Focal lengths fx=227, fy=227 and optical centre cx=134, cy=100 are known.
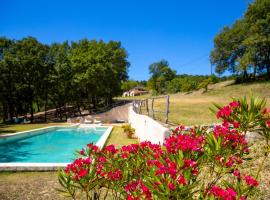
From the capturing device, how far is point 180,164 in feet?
8.29

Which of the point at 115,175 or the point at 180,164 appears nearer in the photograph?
the point at 180,164

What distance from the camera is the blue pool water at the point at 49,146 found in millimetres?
13006

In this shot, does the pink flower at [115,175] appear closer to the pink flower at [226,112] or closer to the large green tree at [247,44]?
the pink flower at [226,112]

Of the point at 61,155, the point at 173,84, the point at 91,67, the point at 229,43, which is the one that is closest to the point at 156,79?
the point at 173,84

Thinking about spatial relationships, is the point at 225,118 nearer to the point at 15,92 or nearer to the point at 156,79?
the point at 15,92

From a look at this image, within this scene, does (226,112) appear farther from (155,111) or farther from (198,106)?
(198,106)

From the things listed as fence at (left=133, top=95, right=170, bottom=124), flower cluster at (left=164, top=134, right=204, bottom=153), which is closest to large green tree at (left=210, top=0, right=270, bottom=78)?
fence at (left=133, top=95, right=170, bottom=124)

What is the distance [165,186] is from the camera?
92.8 inches

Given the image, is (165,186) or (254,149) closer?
(165,186)

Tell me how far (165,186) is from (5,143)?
1543cm

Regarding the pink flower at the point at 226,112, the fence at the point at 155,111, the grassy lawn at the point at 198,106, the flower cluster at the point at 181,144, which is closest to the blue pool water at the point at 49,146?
the fence at the point at 155,111

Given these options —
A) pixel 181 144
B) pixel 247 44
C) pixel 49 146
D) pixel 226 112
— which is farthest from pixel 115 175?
pixel 247 44

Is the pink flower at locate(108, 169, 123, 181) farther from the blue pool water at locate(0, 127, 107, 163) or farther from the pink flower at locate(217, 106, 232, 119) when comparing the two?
the blue pool water at locate(0, 127, 107, 163)

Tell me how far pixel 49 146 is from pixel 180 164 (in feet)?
51.8
